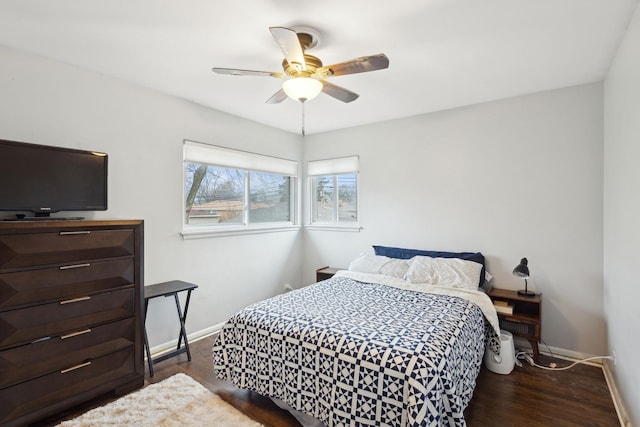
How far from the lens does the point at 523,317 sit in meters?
2.76

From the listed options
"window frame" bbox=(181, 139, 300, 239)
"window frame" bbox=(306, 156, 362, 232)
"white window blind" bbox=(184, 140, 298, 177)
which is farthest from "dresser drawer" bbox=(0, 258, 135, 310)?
"window frame" bbox=(306, 156, 362, 232)

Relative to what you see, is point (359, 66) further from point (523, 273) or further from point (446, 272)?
point (523, 273)

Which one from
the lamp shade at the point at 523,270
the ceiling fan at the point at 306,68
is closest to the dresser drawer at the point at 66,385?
the ceiling fan at the point at 306,68

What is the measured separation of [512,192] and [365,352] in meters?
2.34

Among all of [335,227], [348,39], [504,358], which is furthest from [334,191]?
[504,358]

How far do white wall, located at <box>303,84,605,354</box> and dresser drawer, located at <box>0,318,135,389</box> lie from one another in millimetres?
2739

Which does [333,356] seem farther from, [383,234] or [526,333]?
[383,234]

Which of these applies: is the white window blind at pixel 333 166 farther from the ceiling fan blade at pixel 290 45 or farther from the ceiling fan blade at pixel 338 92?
the ceiling fan blade at pixel 290 45

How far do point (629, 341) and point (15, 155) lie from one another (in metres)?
3.94

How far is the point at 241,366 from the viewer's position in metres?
2.22

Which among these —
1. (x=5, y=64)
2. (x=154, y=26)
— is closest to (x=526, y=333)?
(x=154, y=26)

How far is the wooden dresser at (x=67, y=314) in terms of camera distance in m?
1.84

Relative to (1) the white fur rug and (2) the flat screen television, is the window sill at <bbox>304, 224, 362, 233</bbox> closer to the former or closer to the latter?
(1) the white fur rug

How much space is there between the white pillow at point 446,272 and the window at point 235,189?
200 centimetres
